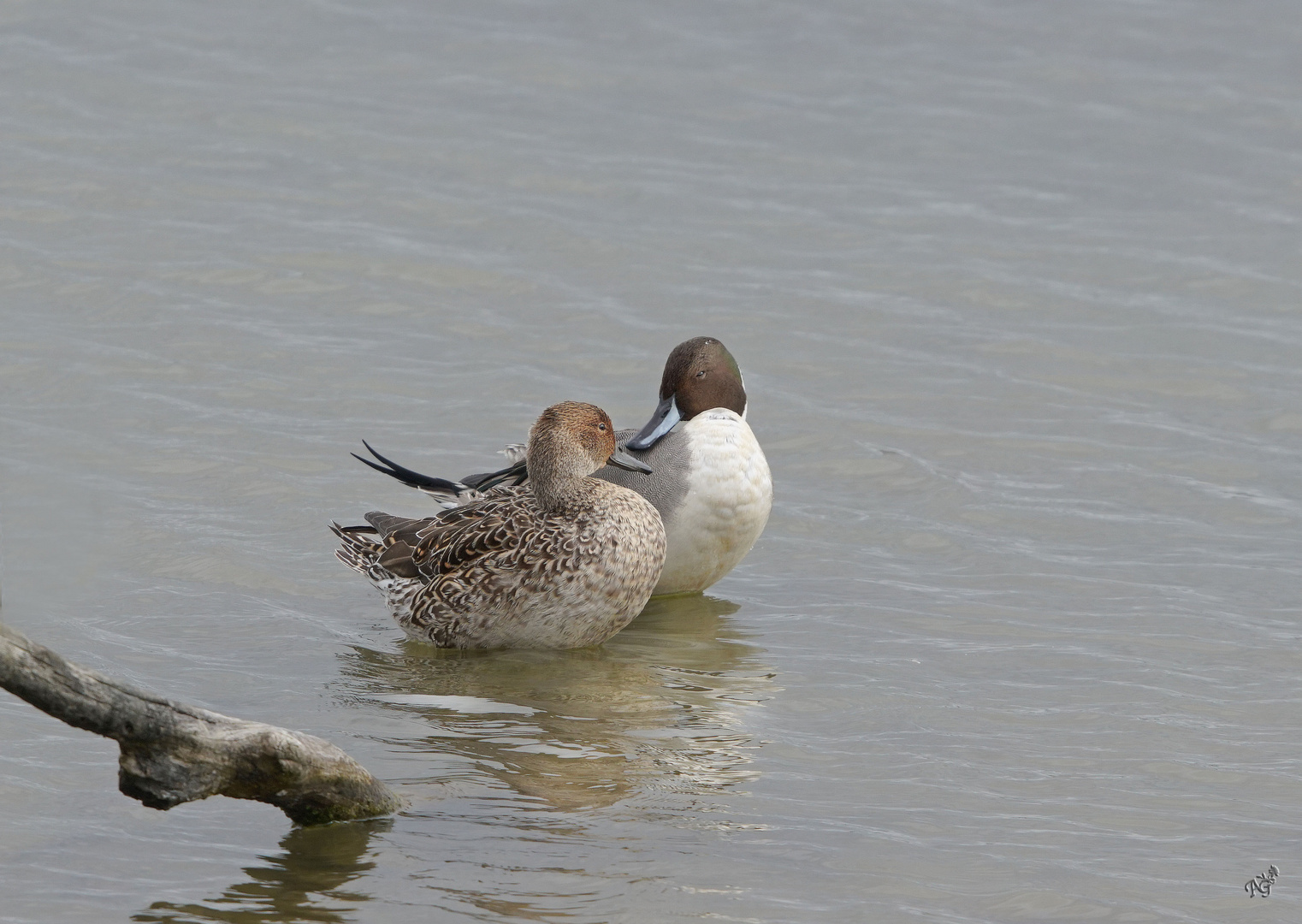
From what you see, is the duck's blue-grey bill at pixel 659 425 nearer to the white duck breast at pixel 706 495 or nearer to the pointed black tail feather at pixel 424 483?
the white duck breast at pixel 706 495

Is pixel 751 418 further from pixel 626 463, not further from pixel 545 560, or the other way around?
pixel 545 560

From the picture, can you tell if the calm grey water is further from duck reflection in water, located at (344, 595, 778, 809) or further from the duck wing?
the duck wing

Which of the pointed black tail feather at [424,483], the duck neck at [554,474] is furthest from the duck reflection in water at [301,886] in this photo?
the pointed black tail feather at [424,483]

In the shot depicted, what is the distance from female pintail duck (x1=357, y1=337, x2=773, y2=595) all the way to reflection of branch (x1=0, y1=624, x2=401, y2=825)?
7.61 feet

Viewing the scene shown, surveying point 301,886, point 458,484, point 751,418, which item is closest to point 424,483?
point 458,484

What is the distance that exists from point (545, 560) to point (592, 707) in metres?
0.64

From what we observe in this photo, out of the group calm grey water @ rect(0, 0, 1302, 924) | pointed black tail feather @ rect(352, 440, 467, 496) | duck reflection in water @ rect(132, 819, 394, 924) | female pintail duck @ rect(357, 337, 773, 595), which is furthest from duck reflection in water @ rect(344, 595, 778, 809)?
pointed black tail feather @ rect(352, 440, 467, 496)

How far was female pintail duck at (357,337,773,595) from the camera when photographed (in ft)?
22.2

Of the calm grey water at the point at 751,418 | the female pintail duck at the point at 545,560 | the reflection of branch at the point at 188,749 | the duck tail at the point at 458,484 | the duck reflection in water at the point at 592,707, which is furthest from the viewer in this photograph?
the duck tail at the point at 458,484

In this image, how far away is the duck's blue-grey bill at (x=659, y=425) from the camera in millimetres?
7020

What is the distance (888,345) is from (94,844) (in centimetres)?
617

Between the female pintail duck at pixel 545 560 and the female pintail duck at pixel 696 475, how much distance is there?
310 mm

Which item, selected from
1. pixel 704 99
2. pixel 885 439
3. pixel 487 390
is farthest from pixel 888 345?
pixel 704 99

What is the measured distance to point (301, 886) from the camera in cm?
429
